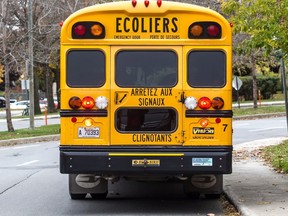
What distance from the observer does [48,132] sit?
24.6 meters

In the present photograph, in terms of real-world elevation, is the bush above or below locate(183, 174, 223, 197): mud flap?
above

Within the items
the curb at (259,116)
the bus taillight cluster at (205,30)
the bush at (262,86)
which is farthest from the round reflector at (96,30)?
the bush at (262,86)

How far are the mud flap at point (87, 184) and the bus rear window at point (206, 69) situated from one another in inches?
86.8

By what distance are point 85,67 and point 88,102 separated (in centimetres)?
50

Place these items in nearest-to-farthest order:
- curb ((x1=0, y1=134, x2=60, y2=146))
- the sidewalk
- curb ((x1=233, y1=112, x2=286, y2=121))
Answer: the sidewalk, curb ((x1=0, y1=134, x2=60, y2=146)), curb ((x1=233, y1=112, x2=286, y2=121))

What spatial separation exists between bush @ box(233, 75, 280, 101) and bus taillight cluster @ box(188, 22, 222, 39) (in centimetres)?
4002

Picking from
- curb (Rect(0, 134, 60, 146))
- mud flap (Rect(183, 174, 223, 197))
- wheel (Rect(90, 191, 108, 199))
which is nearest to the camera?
mud flap (Rect(183, 174, 223, 197))

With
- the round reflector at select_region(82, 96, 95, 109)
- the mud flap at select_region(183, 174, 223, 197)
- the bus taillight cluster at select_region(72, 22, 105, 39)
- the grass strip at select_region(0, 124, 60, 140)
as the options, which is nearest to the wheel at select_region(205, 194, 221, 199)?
the mud flap at select_region(183, 174, 223, 197)

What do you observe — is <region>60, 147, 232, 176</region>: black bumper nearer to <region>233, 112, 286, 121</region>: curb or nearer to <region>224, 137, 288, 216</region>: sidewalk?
<region>224, 137, 288, 216</region>: sidewalk

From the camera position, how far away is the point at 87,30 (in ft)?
26.7

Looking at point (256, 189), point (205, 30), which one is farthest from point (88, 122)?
point (256, 189)

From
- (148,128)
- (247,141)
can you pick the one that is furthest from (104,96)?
(247,141)

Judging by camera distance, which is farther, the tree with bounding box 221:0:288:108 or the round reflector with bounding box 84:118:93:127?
the tree with bounding box 221:0:288:108

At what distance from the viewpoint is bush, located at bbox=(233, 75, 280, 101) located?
4838 centimetres
